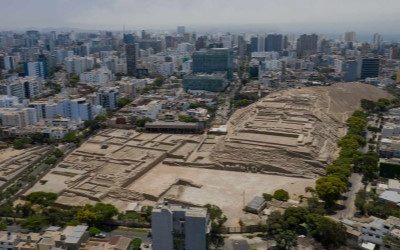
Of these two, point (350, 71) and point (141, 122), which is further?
point (350, 71)

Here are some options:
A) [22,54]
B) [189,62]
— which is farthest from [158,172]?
[22,54]

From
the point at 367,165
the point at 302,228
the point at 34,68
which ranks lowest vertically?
the point at 302,228

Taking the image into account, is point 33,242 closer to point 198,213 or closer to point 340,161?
point 198,213

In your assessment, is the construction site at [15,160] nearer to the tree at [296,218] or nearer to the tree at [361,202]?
the tree at [296,218]

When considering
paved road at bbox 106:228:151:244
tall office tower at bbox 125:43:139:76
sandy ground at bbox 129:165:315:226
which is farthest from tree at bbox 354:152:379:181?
tall office tower at bbox 125:43:139:76

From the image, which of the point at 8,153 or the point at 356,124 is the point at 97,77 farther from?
the point at 356,124

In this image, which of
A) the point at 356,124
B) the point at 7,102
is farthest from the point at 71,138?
the point at 356,124

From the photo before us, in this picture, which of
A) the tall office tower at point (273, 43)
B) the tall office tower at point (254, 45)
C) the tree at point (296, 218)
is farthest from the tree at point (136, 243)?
the tall office tower at point (273, 43)
